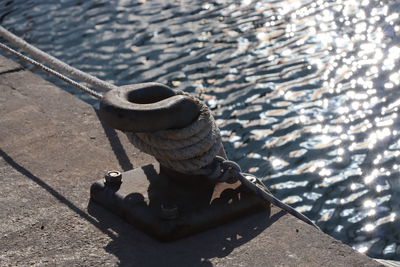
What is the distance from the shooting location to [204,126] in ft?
10.3

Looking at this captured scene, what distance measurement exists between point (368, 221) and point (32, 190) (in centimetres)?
214

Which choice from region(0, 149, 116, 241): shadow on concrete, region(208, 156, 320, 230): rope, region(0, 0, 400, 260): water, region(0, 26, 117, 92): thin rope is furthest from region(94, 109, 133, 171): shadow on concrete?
region(0, 0, 400, 260): water

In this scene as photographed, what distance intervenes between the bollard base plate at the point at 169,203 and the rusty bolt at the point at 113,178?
2cm

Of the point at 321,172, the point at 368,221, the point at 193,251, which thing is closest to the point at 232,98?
the point at 321,172

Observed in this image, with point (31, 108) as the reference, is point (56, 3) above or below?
below

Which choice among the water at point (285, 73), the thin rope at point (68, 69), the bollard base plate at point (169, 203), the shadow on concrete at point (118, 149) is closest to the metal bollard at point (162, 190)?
the bollard base plate at point (169, 203)

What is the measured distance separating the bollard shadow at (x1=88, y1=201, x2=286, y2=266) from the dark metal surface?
428mm

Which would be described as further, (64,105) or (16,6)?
(16,6)

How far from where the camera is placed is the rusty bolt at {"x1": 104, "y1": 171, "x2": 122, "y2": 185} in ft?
10.7

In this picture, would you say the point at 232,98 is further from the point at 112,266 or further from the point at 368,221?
the point at 112,266

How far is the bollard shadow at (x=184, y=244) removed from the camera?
2.91 meters

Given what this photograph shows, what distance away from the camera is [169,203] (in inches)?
121

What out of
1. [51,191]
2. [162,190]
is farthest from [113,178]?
[51,191]

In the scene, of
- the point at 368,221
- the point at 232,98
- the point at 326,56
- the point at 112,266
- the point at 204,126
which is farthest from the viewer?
the point at 326,56
